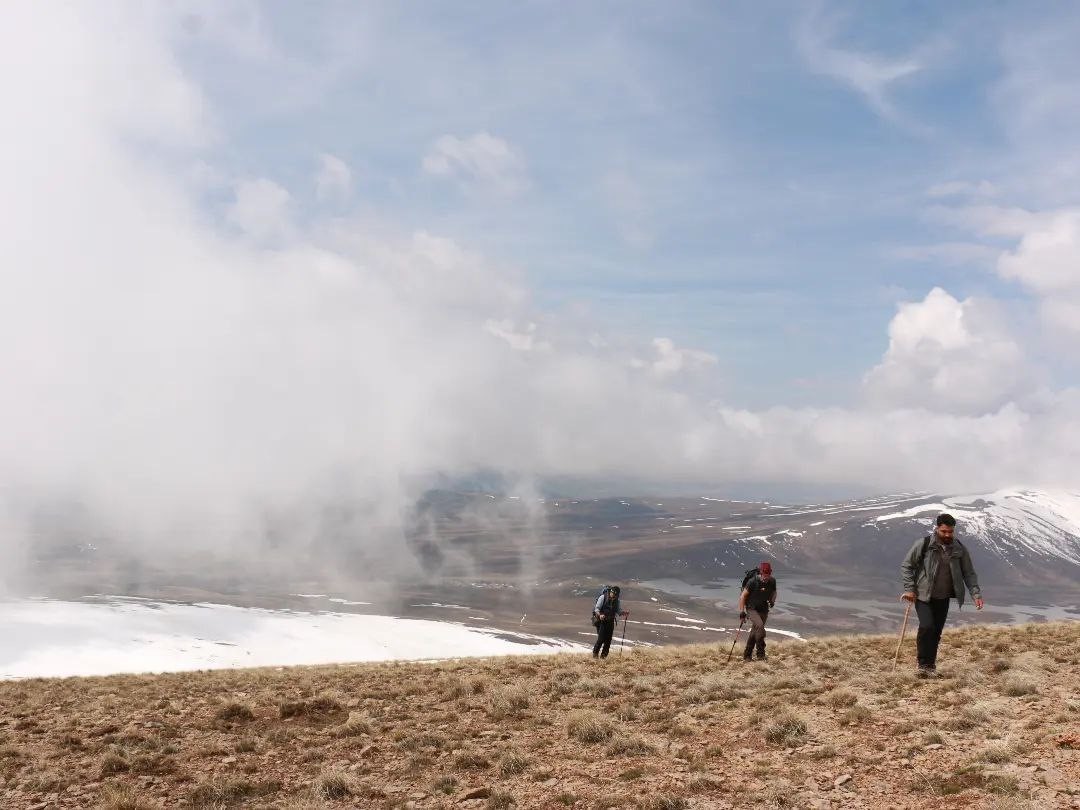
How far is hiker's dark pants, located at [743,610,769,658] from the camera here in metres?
20.7

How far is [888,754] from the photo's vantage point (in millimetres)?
10719

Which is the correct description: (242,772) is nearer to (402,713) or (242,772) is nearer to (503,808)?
(402,713)

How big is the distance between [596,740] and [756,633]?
955 cm

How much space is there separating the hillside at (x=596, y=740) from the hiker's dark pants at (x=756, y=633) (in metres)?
0.96

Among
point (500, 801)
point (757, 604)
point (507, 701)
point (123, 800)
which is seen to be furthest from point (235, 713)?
point (757, 604)

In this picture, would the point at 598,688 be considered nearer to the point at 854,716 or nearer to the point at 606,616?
the point at 854,716

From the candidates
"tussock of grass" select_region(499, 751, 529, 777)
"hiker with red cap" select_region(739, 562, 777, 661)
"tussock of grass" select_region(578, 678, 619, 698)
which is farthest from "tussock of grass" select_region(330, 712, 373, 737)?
"hiker with red cap" select_region(739, 562, 777, 661)

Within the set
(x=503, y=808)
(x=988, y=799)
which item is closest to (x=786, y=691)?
(x=988, y=799)

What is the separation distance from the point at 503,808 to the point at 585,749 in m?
2.66

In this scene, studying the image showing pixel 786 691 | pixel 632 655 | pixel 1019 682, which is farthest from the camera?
pixel 632 655

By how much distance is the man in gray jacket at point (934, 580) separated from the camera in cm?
1561

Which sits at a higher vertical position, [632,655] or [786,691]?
[786,691]

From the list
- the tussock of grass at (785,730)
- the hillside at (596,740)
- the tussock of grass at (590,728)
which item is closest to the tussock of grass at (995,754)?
the hillside at (596,740)

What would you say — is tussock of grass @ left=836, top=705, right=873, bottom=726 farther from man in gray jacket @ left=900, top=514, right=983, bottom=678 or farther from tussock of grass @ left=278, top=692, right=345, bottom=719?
tussock of grass @ left=278, top=692, right=345, bottom=719
